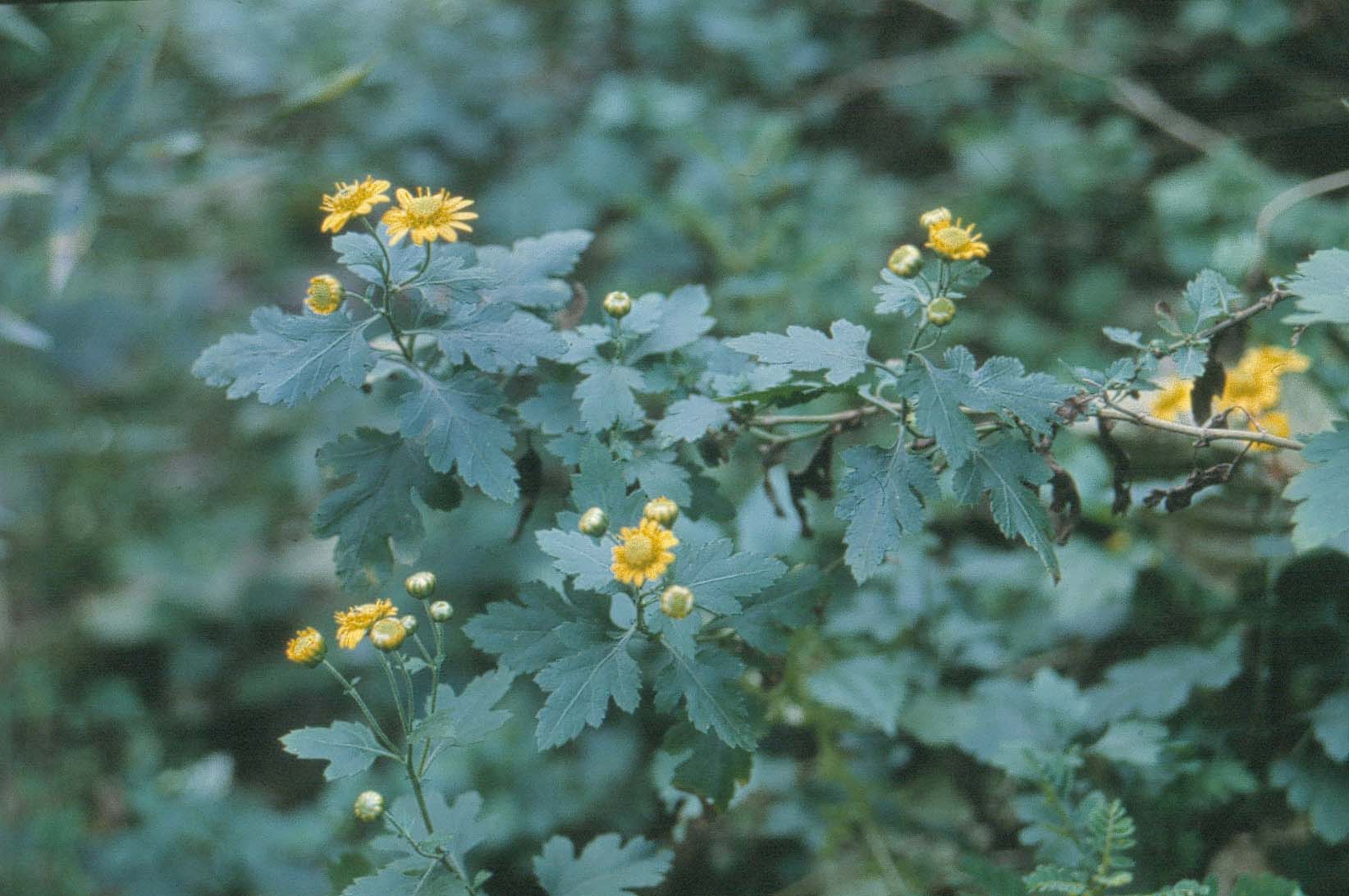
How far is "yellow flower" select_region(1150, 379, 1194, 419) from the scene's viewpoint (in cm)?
154

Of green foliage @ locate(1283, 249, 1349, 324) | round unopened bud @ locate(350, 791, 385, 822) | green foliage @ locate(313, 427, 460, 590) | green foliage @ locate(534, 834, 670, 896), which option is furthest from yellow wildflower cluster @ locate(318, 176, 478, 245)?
green foliage @ locate(1283, 249, 1349, 324)

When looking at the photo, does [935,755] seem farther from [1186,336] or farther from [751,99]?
[751,99]

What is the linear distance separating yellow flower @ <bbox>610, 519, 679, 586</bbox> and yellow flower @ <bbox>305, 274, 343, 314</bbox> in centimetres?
47

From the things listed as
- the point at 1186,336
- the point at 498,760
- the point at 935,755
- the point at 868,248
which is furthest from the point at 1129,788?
the point at 868,248

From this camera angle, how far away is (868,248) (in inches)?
116

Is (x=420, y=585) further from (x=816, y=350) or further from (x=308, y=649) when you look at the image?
(x=816, y=350)

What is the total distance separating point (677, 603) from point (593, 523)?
0.14m

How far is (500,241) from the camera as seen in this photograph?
3135 millimetres

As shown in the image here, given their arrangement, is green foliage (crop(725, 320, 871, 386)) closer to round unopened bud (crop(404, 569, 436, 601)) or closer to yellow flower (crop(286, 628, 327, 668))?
round unopened bud (crop(404, 569, 436, 601))

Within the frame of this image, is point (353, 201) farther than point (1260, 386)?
No

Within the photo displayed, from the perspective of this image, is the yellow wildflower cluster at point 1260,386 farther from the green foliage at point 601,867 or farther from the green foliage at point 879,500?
the green foliage at point 601,867

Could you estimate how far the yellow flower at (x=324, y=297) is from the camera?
1155 mm

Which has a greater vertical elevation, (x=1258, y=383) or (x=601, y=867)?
(x=1258, y=383)

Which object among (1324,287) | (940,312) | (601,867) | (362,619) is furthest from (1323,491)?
(362,619)
